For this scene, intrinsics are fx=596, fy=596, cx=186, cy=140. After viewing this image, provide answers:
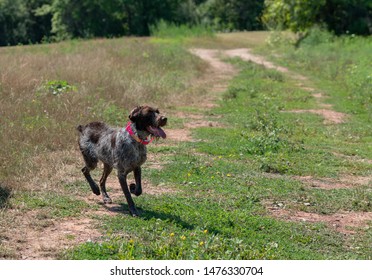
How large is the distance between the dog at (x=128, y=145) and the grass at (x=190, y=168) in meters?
0.35

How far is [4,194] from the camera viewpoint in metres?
7.85

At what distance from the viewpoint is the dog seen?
23.9 ft

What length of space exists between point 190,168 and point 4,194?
3161 mm

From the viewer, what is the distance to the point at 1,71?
48.6 ft

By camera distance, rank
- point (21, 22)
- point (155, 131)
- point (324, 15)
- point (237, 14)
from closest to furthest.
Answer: point (155, 131) → point (324, 15) → point (21, 22) → point (237, 14)

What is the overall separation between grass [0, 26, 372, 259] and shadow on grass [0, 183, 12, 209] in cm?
3

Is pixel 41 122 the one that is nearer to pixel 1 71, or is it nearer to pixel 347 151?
pixel 1 71

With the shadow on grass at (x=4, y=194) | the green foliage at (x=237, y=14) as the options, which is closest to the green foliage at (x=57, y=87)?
the shadow on grass at (x=4, y=194)

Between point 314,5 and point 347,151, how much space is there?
26.0m

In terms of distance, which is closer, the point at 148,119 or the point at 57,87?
the point at 148,119

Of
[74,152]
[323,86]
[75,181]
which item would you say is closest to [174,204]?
[75,181]

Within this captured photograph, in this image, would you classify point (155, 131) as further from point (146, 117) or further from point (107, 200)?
point (107, 200)

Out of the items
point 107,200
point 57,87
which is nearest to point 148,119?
point 107,200

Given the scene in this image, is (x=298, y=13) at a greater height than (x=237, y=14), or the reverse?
(x=298, y=13)
